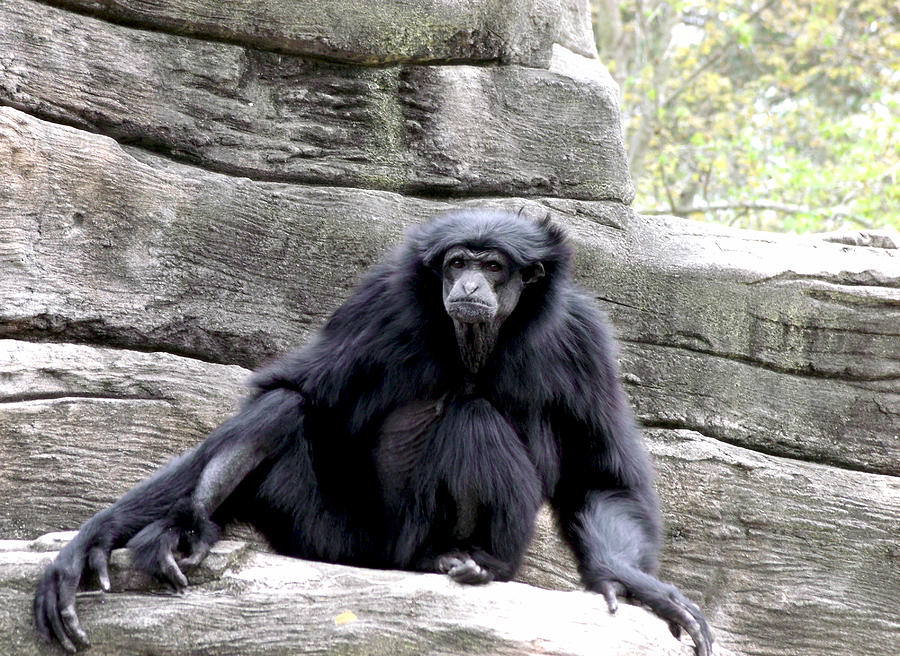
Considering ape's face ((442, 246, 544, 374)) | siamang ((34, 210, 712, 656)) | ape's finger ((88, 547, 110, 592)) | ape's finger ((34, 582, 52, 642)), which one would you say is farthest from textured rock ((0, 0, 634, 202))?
ape's finger ((34, 582, 52, 642))

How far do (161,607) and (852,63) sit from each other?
15141 mm

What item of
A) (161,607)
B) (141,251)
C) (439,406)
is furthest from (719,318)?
(161,607)

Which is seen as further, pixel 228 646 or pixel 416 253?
pixel 416 253

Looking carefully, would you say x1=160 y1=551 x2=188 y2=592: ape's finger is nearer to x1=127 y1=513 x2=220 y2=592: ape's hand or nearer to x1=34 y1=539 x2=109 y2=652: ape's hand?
x1=127 y1=513 x2=220 y2=592: ape's hand

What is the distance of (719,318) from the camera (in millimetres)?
6629

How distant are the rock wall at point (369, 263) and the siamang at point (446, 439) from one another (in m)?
1.12

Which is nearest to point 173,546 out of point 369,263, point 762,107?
point 369,263

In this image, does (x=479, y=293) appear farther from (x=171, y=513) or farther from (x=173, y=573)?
(x=173, y=573)

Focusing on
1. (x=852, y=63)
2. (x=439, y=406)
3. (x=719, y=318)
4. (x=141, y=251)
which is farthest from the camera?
(x=852, y=63)

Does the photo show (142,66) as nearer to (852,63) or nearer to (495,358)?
(495,358)

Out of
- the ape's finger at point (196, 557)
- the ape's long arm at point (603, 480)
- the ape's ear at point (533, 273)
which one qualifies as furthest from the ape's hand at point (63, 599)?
the ape's ear at point (533, 273)

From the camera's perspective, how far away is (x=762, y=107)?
53.9 ft

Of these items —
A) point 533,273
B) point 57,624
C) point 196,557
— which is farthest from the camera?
point 533,273

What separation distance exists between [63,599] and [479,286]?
207 centimetres
